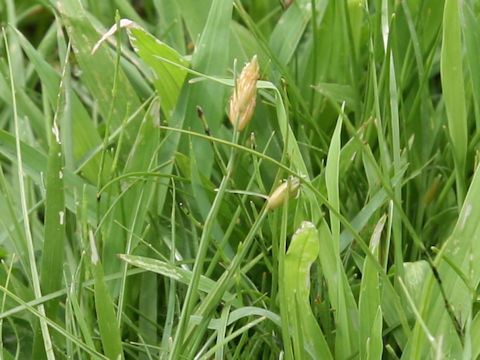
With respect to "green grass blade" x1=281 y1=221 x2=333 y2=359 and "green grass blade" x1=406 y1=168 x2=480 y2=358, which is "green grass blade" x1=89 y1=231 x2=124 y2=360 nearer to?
"green grass blade" x1=281 y1=221 x2=333 y2=359

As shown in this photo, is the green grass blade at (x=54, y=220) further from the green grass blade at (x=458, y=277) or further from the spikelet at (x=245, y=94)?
the green grass blade at (x=458, y=277)

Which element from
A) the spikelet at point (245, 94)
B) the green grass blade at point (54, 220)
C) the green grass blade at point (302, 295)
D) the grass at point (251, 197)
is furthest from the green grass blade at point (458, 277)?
the green grass blade at point (54, 220)

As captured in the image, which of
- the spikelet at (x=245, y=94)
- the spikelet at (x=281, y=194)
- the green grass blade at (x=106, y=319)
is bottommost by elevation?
the green grass blade at (x=106, y=319)

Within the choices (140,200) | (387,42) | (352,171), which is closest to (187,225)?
(140,200)

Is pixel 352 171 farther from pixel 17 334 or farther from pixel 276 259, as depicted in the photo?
pixel 17 334

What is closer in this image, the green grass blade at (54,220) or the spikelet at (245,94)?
the spikelet at (245,94)

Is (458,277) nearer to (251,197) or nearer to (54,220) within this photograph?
(251,197)
